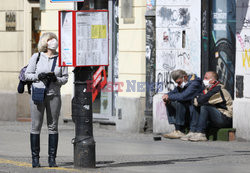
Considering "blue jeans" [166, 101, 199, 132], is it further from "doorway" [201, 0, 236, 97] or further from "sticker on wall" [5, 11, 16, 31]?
"sticker on wall" [5, 11, 16, 31]

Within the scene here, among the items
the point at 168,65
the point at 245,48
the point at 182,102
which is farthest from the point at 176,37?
the point at 245,48

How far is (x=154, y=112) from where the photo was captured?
48.1 ft

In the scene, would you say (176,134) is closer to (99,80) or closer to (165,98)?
(165,98)

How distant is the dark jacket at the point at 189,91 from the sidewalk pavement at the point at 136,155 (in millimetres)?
757

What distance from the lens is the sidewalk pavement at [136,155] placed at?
9555mm

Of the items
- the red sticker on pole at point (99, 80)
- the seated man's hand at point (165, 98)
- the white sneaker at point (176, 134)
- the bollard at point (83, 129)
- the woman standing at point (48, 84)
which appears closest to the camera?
the bollard at point (83, 129)

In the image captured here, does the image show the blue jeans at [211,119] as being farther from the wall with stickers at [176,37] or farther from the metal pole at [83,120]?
the metal pole at [83,120]

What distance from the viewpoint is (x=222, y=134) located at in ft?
44.1

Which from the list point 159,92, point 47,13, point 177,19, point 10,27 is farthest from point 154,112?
point 10,27

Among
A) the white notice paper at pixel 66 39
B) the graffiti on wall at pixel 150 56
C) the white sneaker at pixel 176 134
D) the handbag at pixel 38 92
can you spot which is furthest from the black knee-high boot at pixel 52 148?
the graffiti on wall at pixel 150 56

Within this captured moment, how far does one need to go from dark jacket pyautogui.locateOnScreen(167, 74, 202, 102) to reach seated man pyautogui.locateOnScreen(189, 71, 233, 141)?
14 cm

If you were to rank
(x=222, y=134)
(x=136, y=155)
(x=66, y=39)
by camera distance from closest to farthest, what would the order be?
(x=66, y=39) → (x=136, y=155) → (x=222, y=134)

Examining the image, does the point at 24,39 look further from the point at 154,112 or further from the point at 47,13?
the point at 154,112

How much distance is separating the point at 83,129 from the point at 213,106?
15.2 feet
